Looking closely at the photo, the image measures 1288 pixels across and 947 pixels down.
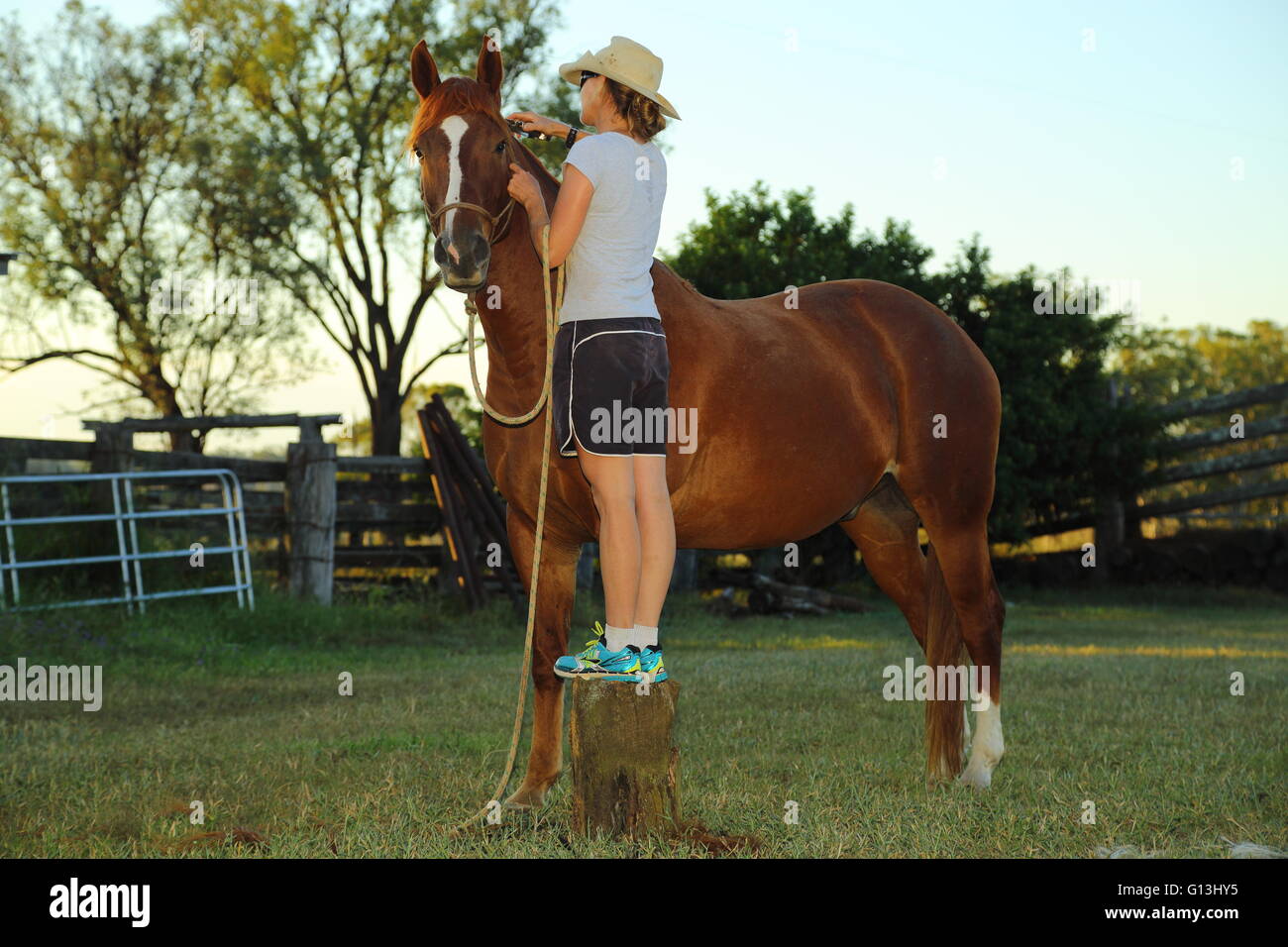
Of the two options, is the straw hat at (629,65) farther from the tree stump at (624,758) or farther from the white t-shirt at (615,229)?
the tree stump at (624,758)

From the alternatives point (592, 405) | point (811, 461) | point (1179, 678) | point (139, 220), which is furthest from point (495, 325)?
point (139, 220)

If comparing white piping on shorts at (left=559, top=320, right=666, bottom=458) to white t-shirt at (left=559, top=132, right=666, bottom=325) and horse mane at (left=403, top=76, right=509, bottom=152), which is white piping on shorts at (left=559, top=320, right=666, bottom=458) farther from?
horse mane at (left=403, top=76, right=509, bottom=152)

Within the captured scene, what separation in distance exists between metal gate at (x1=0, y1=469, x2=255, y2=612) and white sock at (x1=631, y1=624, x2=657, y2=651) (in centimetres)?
745

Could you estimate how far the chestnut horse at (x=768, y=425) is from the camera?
3695 mm

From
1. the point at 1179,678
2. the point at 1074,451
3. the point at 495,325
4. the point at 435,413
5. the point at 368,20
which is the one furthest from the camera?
the point at 368,20

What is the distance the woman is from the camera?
3559mm

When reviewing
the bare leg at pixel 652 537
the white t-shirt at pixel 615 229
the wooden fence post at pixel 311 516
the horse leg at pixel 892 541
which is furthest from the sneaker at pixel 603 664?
the wooden fence post at pixel 311 516

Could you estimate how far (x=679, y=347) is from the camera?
4.12m

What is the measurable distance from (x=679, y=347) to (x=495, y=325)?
0.66 meters

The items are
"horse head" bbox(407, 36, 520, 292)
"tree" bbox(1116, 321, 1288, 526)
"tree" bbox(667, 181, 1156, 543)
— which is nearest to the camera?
"horse head" bbox(407, 36, 520, 292)

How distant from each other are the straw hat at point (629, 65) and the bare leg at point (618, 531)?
112 cm

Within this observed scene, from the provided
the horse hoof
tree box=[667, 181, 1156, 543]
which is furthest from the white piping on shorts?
tree box=[667, 181, 1156, 543]

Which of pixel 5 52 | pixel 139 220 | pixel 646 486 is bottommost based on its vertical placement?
pixel 646 486
